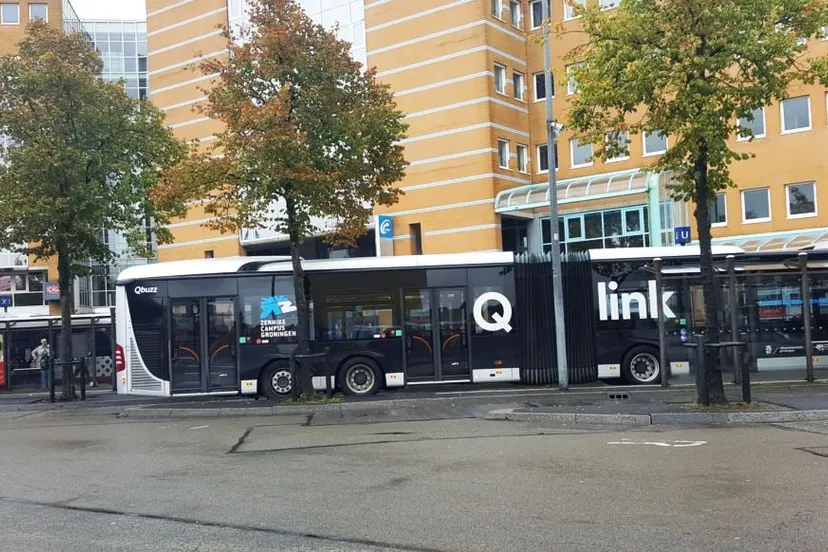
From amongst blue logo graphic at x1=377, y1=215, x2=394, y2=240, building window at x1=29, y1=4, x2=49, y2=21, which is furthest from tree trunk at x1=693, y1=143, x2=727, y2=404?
building window at x1=29, y1=4, x2=49, y2=21

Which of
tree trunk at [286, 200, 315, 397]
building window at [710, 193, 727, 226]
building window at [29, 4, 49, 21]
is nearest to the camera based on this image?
tree trunk at [286, 200, 315, 397]

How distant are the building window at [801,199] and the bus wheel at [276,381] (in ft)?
90.4

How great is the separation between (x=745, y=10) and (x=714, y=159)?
2320mm

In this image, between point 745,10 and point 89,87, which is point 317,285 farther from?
point 745,10

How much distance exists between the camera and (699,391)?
40.8 feet

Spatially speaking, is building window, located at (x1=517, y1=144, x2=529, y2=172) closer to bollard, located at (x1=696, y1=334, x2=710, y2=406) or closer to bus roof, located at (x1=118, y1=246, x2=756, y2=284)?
bus roof, located at (x1=118, y1=246, x2=756, y2=284)

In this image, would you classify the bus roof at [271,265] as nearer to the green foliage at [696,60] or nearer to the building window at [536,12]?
the green foliage at [696,60]

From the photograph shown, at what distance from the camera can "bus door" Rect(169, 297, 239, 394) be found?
16.9 m

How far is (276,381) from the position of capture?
56.1 feet

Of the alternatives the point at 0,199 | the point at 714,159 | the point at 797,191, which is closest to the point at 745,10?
the point at 714,159

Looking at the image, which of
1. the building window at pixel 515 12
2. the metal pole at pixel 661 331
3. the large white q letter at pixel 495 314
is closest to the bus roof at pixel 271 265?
the large white q letter at pixel 495 314

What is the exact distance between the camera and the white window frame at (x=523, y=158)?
1638 inches

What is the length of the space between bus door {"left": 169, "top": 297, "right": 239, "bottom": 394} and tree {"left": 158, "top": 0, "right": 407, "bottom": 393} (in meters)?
1.98

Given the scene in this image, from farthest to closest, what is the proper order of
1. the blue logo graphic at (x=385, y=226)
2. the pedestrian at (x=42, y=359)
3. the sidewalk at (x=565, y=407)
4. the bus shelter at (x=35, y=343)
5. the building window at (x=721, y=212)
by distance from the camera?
the blue logo graphic at (x=385, y=226), the building window at (x=721, y=212), the bus shelter at (x=35, y=343), the pedestrian at (x=42, y=359), the sidewalk at (x=565, y=407)
